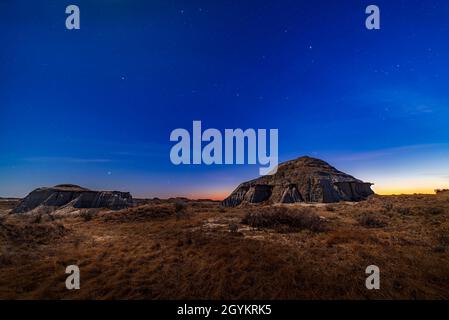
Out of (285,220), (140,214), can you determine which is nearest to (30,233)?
(140,214)

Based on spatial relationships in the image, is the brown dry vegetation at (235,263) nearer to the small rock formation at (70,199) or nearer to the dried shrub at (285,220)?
the dried shrub at (285,220)

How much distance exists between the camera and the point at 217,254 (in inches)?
370

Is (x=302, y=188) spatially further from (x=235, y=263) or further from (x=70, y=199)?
(x=235, y=263)

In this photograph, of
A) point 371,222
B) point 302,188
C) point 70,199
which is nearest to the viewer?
point 371,222

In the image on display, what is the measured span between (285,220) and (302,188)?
143 feet

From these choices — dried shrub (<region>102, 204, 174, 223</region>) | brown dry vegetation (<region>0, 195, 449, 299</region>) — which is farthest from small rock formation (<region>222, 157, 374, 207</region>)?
brown dry vegetation (<region>0, 195, 449, 299</region>)

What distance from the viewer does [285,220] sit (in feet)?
50.4

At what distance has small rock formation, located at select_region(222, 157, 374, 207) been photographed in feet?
173

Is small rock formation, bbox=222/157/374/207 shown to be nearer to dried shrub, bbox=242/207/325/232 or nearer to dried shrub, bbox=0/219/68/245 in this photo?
dried shrub, bbox=242/207/325/232

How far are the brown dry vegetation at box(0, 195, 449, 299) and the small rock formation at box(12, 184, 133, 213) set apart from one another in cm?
3030

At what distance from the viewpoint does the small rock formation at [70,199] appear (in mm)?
41688

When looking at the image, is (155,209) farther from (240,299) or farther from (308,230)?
(240,299)

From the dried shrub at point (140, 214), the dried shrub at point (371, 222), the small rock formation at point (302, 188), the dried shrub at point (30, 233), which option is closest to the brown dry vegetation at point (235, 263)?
the dried shrub at point (30, 233)
